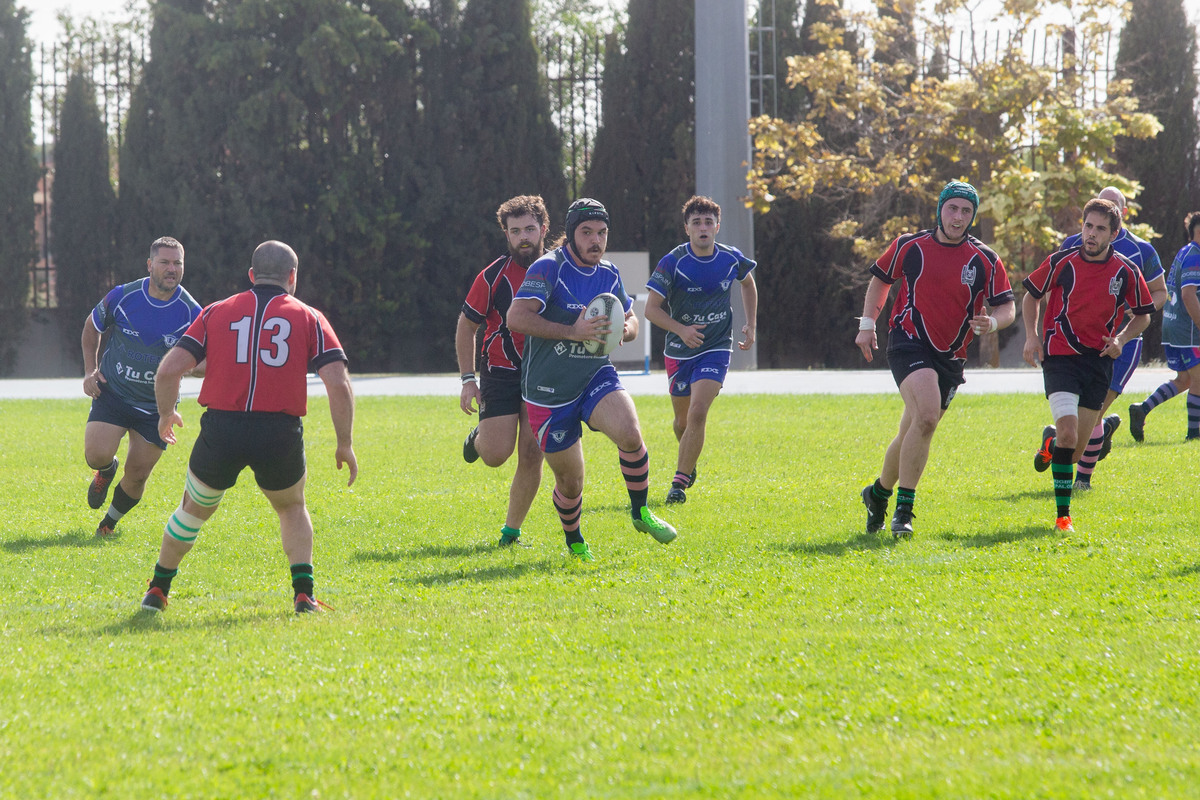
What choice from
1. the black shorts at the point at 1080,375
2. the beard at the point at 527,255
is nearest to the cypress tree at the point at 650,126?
the black shorts at the point at 1080,375

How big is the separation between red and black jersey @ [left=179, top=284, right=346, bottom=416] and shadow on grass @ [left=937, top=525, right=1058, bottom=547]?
3593 millimetres

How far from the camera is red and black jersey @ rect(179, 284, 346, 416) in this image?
5207 mm

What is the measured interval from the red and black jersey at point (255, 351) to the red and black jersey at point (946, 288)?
3.50 metres

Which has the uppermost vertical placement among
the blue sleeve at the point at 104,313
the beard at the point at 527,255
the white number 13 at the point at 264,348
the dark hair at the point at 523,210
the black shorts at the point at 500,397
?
the dark hair at the point at 523,210

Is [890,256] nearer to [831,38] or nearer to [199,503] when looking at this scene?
[199,503]

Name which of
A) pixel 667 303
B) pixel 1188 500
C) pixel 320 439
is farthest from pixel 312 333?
pixel 320 439

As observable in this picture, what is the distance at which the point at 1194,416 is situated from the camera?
1167cm

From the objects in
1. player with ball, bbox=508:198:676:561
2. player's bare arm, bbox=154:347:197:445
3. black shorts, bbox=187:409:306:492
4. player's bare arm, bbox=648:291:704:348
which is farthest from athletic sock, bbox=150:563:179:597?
player's bare arm, bbox=648:291:704:348

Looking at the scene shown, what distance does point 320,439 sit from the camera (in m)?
13.5

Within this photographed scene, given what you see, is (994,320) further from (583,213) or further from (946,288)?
(583,213)

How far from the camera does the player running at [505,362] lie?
7.06 metres

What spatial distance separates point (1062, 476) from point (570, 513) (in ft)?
9.46

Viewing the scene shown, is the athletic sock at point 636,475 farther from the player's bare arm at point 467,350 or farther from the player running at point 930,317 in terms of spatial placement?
the player running at point 930,317

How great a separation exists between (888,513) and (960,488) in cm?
127
